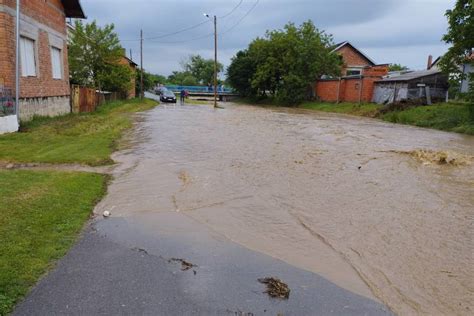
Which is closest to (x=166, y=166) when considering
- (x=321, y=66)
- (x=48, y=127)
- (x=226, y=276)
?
(x=226, y=276)

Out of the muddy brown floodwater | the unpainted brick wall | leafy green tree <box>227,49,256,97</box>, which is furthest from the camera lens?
leafy green tree <box>227,49,256,97</box>

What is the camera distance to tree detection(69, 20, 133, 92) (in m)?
32.5

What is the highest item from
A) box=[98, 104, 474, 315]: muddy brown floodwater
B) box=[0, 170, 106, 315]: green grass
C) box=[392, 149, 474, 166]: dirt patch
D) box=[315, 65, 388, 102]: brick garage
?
box=[315, 65, 388, 102]: brick garage

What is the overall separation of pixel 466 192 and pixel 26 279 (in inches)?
316

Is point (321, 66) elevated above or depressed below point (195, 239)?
above

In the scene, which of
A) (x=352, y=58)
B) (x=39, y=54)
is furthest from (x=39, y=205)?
(x=352, y=58)

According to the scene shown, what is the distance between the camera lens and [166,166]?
10.4m

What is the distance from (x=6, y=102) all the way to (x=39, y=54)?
4.61 m

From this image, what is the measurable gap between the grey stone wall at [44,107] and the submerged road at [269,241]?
23.3 feet

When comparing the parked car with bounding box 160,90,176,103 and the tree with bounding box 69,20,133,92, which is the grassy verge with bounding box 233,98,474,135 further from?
the parked car with bounding box 160,90,176,103

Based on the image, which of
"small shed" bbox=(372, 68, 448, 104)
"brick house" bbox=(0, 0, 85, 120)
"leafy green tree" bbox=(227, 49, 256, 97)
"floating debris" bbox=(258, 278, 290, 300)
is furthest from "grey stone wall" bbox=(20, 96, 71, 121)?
"leafy green tree" bbox=(227, 49, 256, 97)

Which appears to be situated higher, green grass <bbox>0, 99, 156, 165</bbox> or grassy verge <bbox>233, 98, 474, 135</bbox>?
grassy verge <bbox>233, 98, 474, 135</bbox>

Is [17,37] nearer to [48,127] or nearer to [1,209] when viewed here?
[48,127]

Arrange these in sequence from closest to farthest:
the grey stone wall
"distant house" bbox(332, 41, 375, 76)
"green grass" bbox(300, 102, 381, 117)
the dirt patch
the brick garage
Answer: the dirt patch < the grey stone wall < "green grass" bbox(300, 102, 381, 117) < the brick garage < "distant house" bbox(332, 41, 375, 76)
